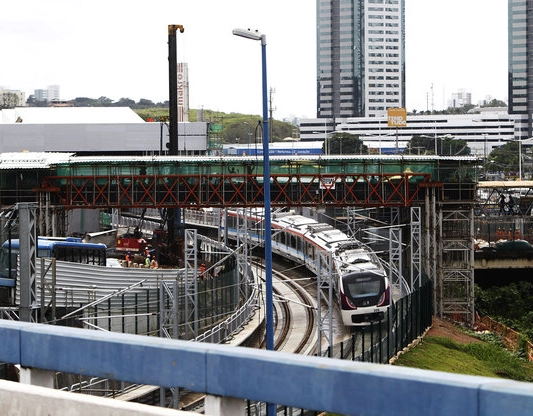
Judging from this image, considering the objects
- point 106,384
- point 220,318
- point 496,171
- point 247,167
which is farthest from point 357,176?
point 496,171

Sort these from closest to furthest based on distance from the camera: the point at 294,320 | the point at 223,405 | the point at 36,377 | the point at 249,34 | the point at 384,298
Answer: the point at 223,405 → the point at 36,377 → the point at 249,34 → the point at 384,298 → the point at 294,320

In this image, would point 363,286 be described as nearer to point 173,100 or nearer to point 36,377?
point 173,100

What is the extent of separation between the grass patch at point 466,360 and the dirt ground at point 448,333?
2206mm

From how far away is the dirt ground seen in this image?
38.6 m

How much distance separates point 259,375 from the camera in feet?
25.2

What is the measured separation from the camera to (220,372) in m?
7.87

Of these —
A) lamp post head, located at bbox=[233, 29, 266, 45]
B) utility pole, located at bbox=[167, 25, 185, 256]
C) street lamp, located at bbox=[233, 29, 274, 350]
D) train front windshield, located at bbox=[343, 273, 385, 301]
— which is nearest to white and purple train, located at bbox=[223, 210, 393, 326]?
train front windshield, located at bbox=[343, 273, 385, 301]

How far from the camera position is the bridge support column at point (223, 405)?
7953mm

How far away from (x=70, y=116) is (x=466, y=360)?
287ft

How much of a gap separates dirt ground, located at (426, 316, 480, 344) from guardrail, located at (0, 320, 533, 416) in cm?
2955

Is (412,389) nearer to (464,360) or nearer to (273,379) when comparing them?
(273,379)

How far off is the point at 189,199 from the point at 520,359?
86.2 feet

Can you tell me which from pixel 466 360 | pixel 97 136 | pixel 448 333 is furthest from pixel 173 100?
pixel 466 360

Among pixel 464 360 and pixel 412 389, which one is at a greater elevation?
pixel 412 389
